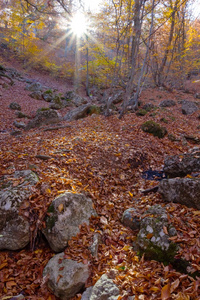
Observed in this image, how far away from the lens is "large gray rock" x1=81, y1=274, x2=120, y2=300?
2160 millimetres

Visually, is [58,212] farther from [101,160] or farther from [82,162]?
[101,160]

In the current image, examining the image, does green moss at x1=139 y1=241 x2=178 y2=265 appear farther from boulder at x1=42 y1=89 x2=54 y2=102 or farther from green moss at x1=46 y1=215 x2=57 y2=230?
Result: boulder at x1=42 y1=89 x2=54 y2=102

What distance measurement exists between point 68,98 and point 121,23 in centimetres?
1000

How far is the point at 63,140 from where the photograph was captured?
5824 millimetres

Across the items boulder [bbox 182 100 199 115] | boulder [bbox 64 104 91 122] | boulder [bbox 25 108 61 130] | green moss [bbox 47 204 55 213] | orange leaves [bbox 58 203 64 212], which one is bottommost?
green moss [bbox 47 204 55 213]

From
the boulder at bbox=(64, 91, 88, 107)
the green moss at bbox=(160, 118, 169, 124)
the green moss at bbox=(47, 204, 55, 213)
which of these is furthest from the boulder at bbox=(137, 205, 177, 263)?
the boulder at bbox=(64, 91, 88, 107)

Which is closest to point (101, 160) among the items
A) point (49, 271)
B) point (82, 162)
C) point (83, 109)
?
point (82, 162)

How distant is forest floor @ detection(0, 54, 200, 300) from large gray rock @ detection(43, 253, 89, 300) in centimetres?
10

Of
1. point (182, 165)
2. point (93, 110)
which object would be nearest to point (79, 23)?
point (93, 110)

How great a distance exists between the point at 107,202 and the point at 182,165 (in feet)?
6.84

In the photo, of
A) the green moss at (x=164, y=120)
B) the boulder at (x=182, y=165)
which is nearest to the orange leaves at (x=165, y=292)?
the boulder at (x=182, y=165)

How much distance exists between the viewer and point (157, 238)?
8.74 ft

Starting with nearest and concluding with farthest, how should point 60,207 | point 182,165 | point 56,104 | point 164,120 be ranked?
point 60,207, point 182,165, point 164,120, point 56,104

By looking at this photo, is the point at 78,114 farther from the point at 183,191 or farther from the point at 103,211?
the point at 183,191
